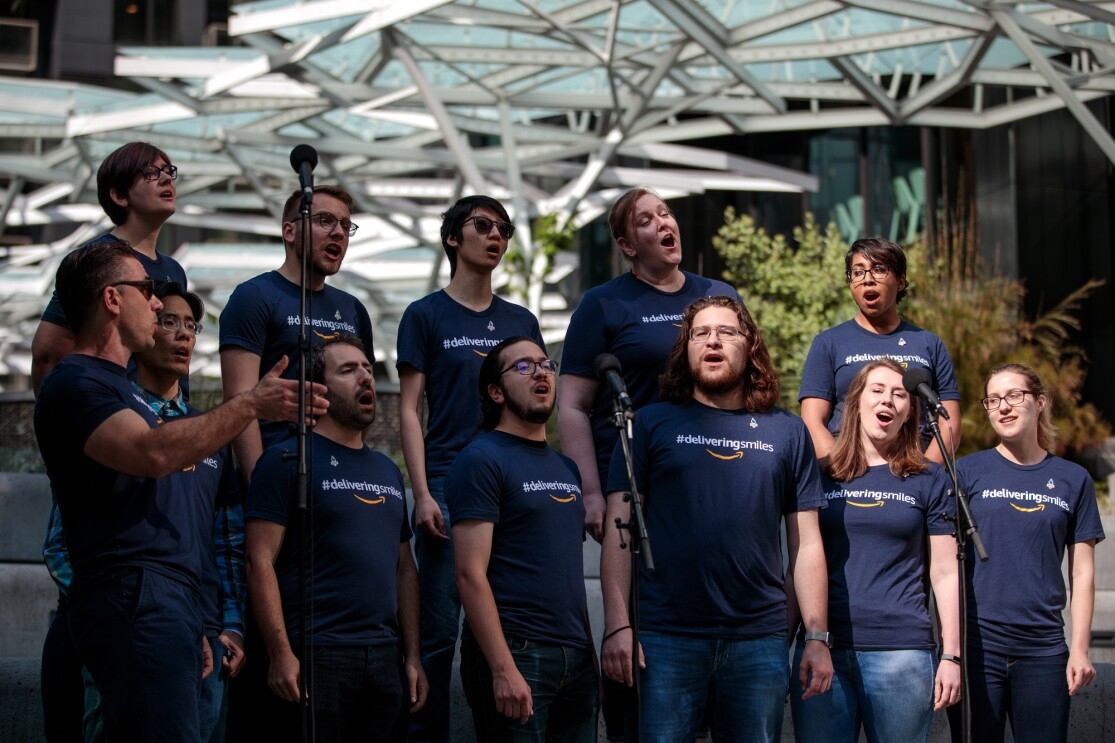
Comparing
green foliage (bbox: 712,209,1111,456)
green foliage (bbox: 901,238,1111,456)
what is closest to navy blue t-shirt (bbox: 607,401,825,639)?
green foliage (bbox: 901,238,1111,456)

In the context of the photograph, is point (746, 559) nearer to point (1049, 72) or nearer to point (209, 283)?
point (1049, 72)

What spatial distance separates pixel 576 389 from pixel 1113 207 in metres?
17.5

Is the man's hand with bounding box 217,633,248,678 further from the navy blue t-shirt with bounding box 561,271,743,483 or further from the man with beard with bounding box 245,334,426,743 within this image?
the navy blue t-shirt with bounding box 561,271,743,483

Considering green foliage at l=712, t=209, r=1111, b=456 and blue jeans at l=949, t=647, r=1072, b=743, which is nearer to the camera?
blue jeans at l=949, t=647, r=1072, b=743

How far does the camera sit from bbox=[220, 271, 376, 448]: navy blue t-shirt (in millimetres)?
5930

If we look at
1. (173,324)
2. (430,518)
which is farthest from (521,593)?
(173,324)

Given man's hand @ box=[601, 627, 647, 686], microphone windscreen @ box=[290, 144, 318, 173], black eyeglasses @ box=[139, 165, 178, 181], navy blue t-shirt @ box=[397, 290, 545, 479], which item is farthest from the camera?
navy blue t-shirt @ box=[397, 290, 545, 479]

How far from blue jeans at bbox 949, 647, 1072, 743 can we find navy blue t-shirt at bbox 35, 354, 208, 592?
323 cm

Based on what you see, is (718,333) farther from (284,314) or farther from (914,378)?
(284,314)

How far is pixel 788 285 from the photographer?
18.1 metres

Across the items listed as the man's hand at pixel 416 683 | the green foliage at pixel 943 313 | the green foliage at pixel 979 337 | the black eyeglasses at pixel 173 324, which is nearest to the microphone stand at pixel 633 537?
the man's hand at pixel 416 683

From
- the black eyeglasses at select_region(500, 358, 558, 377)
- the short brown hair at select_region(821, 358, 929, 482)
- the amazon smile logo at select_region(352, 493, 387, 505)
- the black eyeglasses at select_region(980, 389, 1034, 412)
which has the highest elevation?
the black eyeglasses at select_region(500, 358, 558, 377)

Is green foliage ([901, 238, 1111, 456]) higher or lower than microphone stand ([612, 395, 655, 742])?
higher

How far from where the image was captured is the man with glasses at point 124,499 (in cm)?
441
